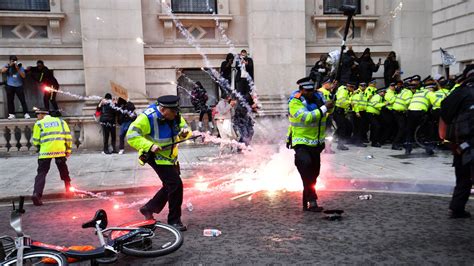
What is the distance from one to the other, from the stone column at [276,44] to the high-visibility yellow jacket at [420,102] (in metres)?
4.72

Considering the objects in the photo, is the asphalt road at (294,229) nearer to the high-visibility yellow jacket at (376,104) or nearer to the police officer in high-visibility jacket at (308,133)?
the police officer in high-visibility jacket at (308,133)

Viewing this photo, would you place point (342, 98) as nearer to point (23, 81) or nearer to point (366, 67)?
point (366, 67)

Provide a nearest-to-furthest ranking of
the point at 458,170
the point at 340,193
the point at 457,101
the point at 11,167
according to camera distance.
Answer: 1. the point at 457,101
2. the point at 458,170
3. the point at 340,193
4. the point at 11,167

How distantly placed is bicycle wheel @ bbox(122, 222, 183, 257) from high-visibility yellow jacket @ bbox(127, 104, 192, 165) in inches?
37.6

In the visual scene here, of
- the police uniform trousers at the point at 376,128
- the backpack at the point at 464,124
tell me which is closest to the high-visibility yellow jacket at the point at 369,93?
the police uniform trousers at the point at 376,128

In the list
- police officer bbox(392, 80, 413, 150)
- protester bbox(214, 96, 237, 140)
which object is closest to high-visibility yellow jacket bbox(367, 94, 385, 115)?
police officer bbox(392, 80, 413, 150)

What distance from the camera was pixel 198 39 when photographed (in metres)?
15.1

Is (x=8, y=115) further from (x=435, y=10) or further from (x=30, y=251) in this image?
(x=435, y=10)

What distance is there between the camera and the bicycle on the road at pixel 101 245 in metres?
3.67

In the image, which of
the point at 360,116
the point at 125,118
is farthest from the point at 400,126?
the point at 125,118

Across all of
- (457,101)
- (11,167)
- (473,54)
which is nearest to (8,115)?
(11,167)

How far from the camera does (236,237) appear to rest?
5164 millimetres

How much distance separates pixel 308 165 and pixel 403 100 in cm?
705

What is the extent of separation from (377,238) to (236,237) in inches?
65.6
